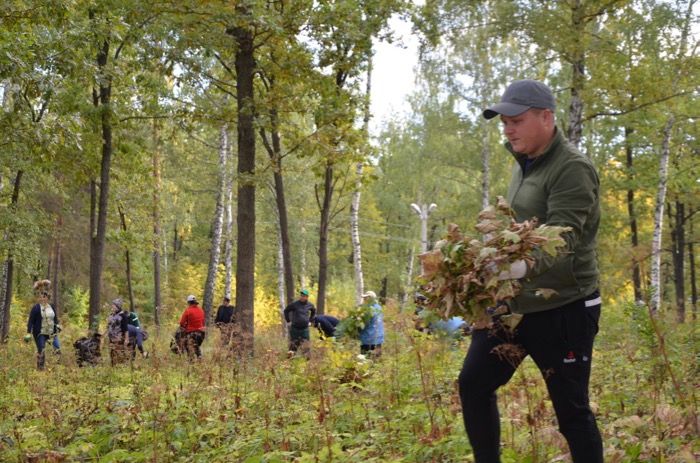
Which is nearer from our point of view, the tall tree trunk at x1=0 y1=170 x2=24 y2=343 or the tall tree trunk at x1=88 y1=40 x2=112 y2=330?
the tall tree trunk at x1=88 y1=40 x2=112 y2=330

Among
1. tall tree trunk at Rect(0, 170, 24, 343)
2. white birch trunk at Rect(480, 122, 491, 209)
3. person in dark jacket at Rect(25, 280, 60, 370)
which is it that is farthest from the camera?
white birch trunk at Rect(480, 122, 491, 209)

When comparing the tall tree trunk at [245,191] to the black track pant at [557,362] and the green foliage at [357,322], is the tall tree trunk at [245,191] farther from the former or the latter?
the black track pant at [557,362]

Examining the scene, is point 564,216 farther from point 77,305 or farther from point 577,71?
point 77,305

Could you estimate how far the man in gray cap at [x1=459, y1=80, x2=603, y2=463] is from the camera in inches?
110

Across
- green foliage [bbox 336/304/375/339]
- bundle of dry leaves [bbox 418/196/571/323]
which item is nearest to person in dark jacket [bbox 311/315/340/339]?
green foliage [bbox 336/304/375/339]

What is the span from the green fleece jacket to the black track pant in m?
0.08

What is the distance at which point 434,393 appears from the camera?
595cm

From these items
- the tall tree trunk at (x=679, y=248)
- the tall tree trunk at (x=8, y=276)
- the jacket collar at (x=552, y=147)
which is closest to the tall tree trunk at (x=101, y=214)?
the tall tree trunk at (x=8, y=276)

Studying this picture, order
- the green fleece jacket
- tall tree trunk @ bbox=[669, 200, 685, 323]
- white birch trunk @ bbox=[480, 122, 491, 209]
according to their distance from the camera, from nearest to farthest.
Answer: the green fleece jacket
tall tree trunk @ bbox=[669, 200, 685, 323]
white birch trunk @ bbox=[480, 122, 491, 209]

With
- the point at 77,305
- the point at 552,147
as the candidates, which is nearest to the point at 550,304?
the point at 552,147

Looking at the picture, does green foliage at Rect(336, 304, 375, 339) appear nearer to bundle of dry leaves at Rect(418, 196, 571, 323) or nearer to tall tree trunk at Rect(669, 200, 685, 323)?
bundle of dry leaves at Rect(418, 196, 571, 323)

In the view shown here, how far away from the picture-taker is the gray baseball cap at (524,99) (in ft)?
9.70

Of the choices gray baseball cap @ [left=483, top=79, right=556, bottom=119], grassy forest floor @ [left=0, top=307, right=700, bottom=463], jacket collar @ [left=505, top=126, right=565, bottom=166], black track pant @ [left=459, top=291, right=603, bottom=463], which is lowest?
grassy forest floor @ [left=0, top=307, right=700, bottom=463]

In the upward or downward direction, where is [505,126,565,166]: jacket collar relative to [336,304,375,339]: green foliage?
upward
